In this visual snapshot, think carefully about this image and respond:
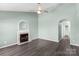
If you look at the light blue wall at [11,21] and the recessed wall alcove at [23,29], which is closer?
the light blue wall at [11,21]

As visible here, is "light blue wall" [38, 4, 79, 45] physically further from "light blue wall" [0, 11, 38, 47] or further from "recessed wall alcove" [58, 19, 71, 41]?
"light blue wall" [0, 11, 38, 47]

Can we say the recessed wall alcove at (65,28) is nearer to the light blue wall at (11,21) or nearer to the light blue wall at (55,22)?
the light blue wall at (55,22)

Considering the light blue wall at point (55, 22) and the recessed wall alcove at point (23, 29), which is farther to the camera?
the recessed wall alcove at point (23, 29)

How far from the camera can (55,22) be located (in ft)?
8.59

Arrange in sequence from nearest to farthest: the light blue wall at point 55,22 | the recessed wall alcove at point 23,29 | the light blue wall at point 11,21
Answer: the light blue wall at point 55,22
the light blue wall at point 11,21
the recessed wall alcove at point 23,29

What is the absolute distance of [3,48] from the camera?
2312 mm

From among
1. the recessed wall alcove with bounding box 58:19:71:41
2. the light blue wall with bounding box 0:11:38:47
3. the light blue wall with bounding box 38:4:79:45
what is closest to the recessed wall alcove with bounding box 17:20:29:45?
the light blue wall with bounding box 0:11:38:47

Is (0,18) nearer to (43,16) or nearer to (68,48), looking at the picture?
(43,16)

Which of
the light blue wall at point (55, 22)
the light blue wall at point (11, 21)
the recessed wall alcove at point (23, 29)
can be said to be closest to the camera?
the light blue wall at point (55, 22)

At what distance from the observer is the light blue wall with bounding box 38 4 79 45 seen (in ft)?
6.99

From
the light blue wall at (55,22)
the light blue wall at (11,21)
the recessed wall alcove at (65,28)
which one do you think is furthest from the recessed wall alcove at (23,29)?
the recessed wall alcove at (65,28)

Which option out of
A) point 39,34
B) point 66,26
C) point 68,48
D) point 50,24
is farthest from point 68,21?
point 39,34

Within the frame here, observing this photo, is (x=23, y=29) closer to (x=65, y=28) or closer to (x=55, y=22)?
(x=55, y=22)

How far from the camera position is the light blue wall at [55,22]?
2131mm
